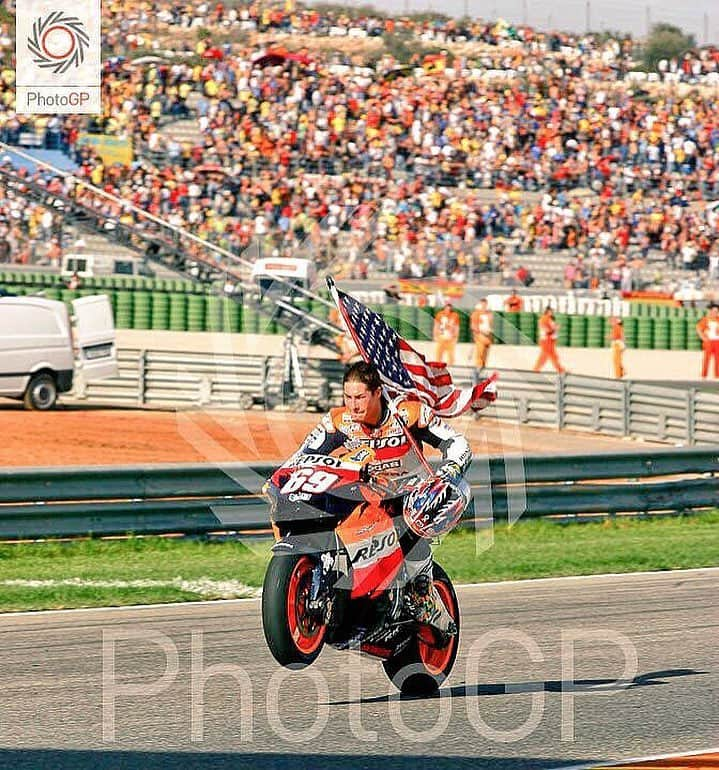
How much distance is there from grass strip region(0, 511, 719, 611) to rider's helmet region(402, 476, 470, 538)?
3.58m

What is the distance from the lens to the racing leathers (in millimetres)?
6316

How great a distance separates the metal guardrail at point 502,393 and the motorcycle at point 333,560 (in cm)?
1756

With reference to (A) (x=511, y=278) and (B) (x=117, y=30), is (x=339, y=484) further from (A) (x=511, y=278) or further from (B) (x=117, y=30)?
(B) (x=117, y=30)

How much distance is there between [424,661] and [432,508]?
3.48ft

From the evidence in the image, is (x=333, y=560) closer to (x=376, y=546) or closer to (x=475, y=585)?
(x=376, y=546)

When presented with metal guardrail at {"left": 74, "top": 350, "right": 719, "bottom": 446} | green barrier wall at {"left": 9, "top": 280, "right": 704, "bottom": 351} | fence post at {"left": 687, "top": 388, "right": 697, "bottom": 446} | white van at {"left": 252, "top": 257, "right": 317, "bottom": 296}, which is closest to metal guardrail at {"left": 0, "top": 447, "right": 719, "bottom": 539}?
white van at {"left": 252, "top": 257, "right": 317, "bottom": 296}

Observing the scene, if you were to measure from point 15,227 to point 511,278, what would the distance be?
38.4 ft

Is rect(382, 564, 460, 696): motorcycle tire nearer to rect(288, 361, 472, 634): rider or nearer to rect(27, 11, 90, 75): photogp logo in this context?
rect(288, 361, 472, 634): rider

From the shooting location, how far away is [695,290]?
39.9 m

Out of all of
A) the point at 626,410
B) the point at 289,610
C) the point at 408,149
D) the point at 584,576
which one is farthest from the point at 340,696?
the point at 408,149

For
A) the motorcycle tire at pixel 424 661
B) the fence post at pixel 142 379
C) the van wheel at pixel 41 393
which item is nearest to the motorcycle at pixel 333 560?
the motorcycle tire at pixel 424 661

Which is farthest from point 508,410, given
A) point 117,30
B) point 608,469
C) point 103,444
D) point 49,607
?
point 117,30

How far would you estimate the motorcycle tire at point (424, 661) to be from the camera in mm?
6832

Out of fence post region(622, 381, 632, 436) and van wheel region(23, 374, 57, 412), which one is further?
fence post region(622, 381, 632, 436)
